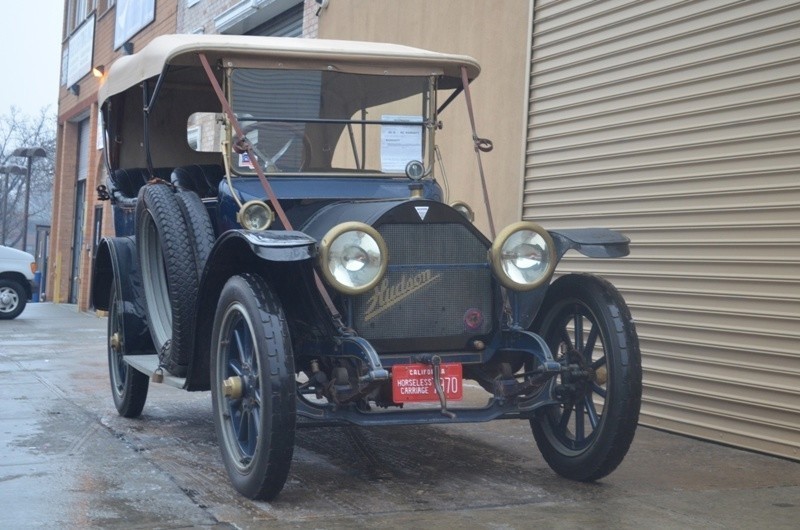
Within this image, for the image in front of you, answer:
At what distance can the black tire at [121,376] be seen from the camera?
22.8ft

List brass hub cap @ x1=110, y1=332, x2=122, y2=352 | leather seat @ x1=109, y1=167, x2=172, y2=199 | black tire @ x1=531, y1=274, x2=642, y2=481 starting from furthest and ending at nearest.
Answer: leather seat @ x1=109, y1=167, x2=172, y2=199
brass hub cap @ x1=110, y1=332, x2=122, y2=352
black tire @ x1=531, y1=274, x2=642, y2=481

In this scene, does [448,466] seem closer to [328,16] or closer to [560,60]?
[560,60]

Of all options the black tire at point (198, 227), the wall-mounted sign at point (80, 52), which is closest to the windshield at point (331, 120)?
the black tire at point (198, 227)

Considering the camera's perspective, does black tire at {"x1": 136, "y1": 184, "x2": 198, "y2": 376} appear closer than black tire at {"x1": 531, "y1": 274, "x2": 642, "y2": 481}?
No

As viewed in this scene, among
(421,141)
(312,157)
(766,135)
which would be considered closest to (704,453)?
(766,135)

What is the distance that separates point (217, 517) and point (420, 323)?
126 cm

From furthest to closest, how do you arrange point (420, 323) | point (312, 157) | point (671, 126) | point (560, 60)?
point (560, 60)
point (671, 126)
point (312, 157)
point (420, 323)

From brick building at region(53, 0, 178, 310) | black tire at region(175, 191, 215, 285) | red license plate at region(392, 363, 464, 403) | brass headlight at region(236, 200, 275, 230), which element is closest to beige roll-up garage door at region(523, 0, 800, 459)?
red license plate at region(392, 363, 464, 403)

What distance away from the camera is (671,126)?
23.0ft

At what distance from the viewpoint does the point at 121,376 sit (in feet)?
23.9

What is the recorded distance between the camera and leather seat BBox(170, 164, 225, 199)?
6.52 meters

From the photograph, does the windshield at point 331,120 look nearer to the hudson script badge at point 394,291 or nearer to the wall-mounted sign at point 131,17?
the hudson script badge at point 394,291

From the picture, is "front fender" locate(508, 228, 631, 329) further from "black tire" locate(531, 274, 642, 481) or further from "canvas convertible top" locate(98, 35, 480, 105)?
"canvas convertible top" locate(98, 35, 480, 105)

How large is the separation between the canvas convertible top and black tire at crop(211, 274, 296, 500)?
1.39m
